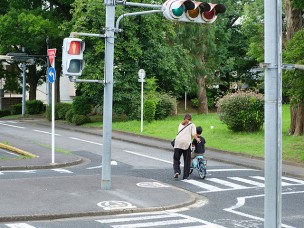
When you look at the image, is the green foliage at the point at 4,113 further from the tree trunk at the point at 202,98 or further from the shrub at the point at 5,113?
the tree trunk at the point at 202,98

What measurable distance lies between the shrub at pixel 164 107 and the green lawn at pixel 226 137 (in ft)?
1.72

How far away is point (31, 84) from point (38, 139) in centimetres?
2534

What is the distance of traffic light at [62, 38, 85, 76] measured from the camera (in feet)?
42.7

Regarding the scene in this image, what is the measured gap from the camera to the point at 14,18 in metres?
42.7

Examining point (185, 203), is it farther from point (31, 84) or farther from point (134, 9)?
point (31, 84)

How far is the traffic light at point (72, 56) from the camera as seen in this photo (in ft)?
42.7

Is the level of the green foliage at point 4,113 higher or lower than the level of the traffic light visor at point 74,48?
lower

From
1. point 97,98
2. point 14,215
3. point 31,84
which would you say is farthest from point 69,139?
point 31,84

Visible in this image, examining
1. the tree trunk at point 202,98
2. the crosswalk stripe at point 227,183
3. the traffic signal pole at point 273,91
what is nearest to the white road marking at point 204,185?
the crosswalk stripe at point 227,183

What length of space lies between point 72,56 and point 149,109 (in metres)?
21.1

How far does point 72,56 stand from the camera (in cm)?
1309

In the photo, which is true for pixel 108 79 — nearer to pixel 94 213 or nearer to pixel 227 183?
pixel 94 213

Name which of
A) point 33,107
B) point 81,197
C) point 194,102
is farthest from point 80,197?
point 194,102

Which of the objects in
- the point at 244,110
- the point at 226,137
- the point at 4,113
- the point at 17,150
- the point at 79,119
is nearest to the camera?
the point at 17,150
